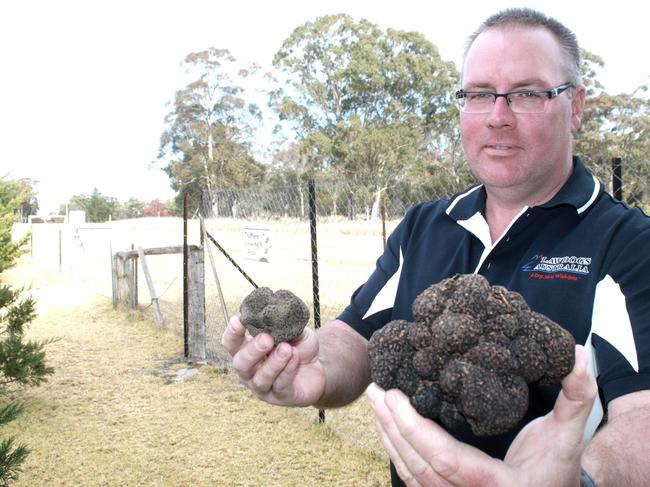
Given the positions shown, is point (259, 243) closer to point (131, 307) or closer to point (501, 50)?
point (501, 50)

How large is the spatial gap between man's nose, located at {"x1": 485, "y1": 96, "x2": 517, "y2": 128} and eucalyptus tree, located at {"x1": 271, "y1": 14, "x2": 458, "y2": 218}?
32.9 meters

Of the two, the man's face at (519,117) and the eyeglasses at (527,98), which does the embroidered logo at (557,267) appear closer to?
the man's face at (519,117)

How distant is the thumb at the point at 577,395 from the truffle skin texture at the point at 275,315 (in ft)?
3.02

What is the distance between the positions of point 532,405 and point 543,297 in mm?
313

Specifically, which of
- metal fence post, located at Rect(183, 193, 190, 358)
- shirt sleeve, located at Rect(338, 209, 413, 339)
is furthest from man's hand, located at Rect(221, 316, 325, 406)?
metal fence post, located at Rect(183, 193, 190, 358)

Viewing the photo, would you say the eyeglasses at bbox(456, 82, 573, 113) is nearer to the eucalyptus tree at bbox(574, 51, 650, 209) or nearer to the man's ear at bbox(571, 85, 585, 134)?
the man's ear at bbox(571, 85, 585, 134)

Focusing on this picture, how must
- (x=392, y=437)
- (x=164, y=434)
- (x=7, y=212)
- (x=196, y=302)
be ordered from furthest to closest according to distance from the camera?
(x=7, y=212) < (x=196, y=302) < (x=164, y=434) < (x=392, y=437)

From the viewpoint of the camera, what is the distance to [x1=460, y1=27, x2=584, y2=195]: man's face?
1.81m

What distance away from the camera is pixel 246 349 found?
6.07 ft

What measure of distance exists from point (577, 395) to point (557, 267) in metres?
0.58

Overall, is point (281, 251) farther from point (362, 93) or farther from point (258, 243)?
point (362, 93)

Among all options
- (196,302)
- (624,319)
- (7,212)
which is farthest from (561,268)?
(7,212)

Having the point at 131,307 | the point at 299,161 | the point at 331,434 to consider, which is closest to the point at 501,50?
the point at 331,434

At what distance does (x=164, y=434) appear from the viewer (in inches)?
211
